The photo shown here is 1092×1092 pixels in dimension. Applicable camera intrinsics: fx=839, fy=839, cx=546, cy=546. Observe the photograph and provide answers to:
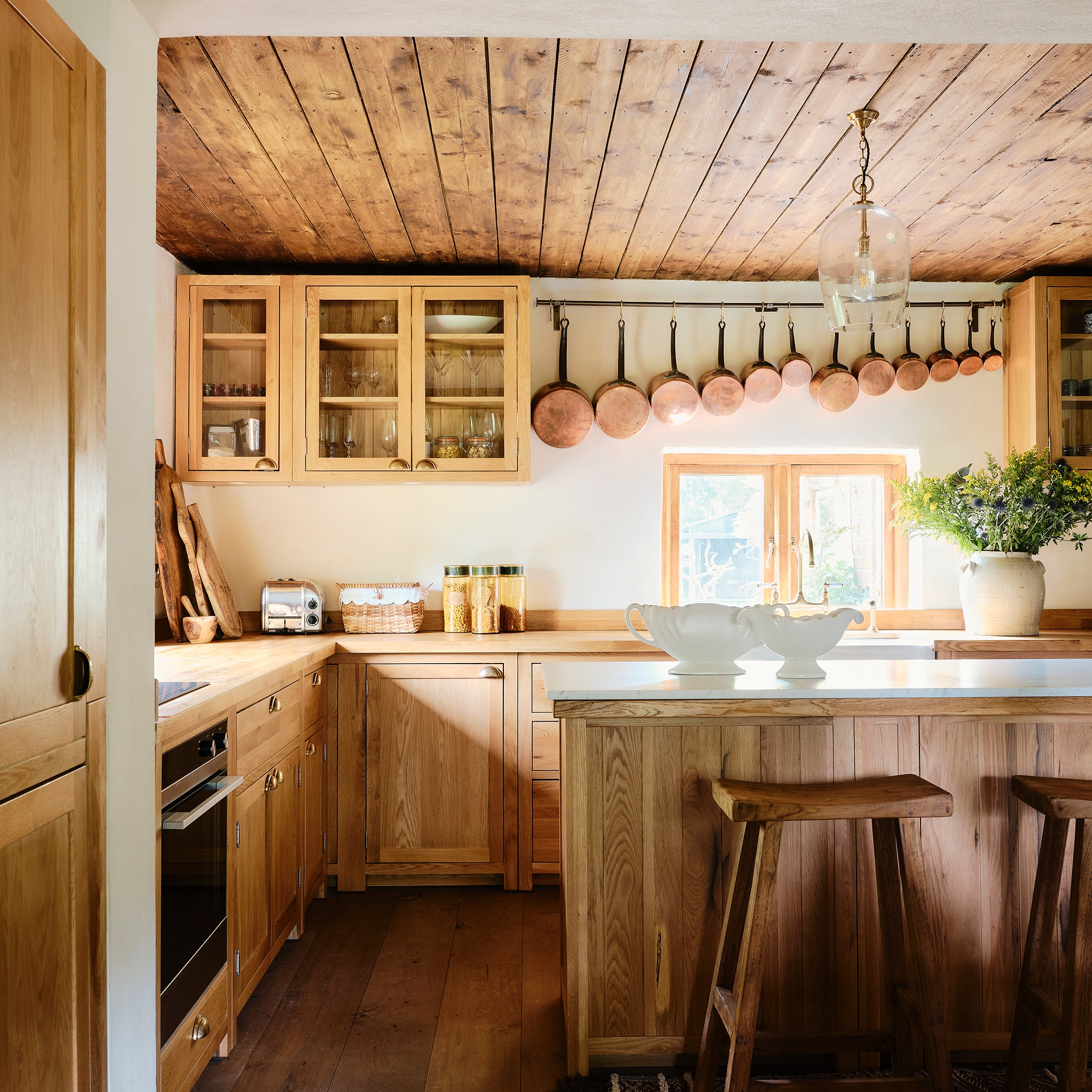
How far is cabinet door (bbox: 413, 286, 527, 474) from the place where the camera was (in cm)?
318

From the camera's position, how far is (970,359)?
3518 mm

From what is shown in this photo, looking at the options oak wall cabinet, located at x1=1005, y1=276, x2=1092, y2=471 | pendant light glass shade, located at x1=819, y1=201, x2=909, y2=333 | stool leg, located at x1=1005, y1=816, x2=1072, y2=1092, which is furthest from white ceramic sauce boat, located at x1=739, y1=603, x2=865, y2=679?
oak wall cabinet, located at x1=1005, y1=276, x2=1092, y2=471

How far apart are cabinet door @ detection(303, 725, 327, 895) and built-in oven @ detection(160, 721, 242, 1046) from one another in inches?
30.3

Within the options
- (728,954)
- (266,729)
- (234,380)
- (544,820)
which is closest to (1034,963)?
(728,954)

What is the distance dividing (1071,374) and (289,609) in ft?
10.7

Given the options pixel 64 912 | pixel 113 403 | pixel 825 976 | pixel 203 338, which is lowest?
pixel 825 976

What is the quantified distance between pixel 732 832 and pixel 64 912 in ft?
4.18

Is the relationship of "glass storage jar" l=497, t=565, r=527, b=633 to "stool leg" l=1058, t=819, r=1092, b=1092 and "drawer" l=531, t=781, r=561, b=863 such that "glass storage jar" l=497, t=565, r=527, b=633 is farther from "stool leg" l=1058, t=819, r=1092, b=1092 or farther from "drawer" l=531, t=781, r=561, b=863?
"stool leg" l=1058, t=819, r=1092, b=1092

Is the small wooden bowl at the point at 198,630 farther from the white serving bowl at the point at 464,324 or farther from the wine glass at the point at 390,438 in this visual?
the white serving bowl at the point at 464,324

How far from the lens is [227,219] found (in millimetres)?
2850

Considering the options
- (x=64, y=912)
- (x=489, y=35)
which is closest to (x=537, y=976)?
(x=64, y=912)

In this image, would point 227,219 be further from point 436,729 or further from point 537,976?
point 537,976

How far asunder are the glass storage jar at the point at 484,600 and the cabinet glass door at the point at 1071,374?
230cm

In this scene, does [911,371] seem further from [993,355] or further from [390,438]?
[390,438]
